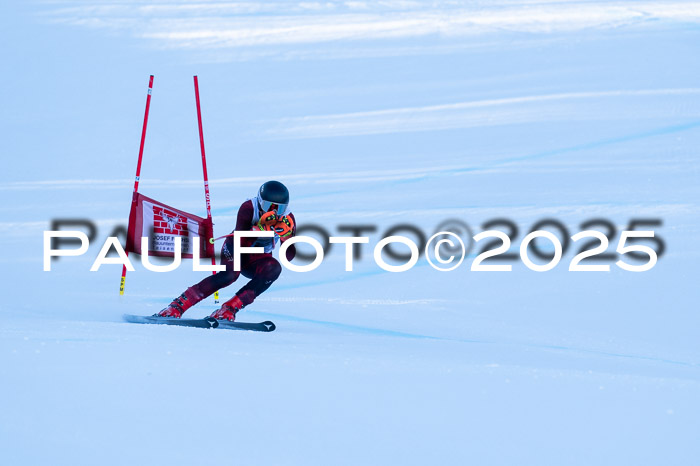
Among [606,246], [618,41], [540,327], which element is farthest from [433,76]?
[540,327]

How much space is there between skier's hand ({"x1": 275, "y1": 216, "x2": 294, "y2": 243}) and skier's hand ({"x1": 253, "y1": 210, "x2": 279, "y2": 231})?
0.03m

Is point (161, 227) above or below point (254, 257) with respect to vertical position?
above

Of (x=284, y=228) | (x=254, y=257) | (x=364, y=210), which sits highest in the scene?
(x=364, y=210)

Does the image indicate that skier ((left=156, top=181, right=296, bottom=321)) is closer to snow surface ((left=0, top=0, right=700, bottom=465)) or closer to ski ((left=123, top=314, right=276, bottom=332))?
ski ((left=123, top=314, right=276, bottom=332))

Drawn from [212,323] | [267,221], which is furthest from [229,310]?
[267,221]

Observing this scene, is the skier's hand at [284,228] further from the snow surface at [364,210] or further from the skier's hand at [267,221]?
the snow surface at [364,210]

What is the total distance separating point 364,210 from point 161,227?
4.26 meters

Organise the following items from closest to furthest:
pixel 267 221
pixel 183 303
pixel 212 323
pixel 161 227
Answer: pixel 212 323 → pixel 267 221 → pixel 183 303 → pixel 161 227

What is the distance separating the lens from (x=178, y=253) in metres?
6.12

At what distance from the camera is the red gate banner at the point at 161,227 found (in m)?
6.09

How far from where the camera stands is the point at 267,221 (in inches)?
218

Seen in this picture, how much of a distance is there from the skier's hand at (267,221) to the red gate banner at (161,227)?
623 mm

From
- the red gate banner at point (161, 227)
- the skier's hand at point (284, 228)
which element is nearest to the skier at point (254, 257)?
the skier's hand at point (284, 228)

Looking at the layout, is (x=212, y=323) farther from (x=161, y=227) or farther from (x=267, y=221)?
(x=161, y=227)
